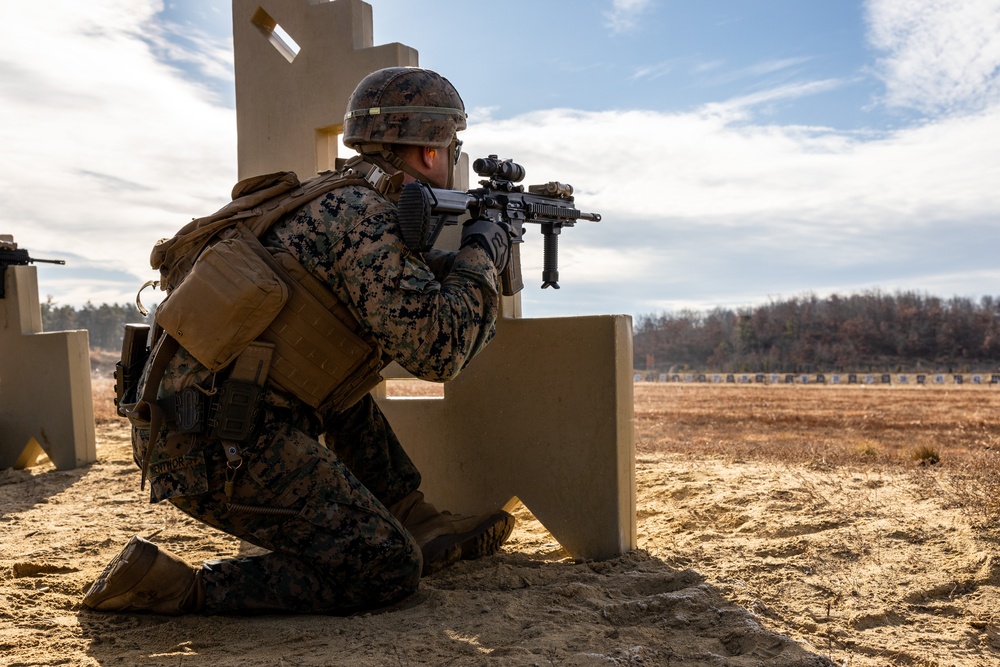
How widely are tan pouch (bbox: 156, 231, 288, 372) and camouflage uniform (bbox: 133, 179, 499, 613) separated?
0.45ft

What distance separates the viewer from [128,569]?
3125 mm

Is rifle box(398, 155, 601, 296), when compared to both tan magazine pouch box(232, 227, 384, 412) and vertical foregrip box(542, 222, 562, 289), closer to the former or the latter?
vertical foregrip box(542, 222, 562, 289)

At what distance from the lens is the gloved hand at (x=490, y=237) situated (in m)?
3.46

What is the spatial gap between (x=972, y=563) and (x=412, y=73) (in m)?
3.14

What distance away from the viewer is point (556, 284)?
457 centimetres

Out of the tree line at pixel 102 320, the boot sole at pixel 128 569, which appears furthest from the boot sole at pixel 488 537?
the tree line at pixel 102 320

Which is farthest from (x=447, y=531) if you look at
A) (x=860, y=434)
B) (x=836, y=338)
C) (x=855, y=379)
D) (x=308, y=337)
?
(x=836, y=338)

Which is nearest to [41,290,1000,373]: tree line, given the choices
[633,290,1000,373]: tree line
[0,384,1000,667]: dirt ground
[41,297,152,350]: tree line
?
[633,290,1000,373]: tree line

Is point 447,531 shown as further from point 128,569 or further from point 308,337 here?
point 128,569

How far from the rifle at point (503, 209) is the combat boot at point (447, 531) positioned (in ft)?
3.66

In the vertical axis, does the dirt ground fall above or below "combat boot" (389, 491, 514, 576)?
below

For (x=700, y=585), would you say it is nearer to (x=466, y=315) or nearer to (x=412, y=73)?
(x=466, y=315)

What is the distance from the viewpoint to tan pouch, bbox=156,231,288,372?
3.04 meters

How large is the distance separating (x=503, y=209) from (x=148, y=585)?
223 cm
